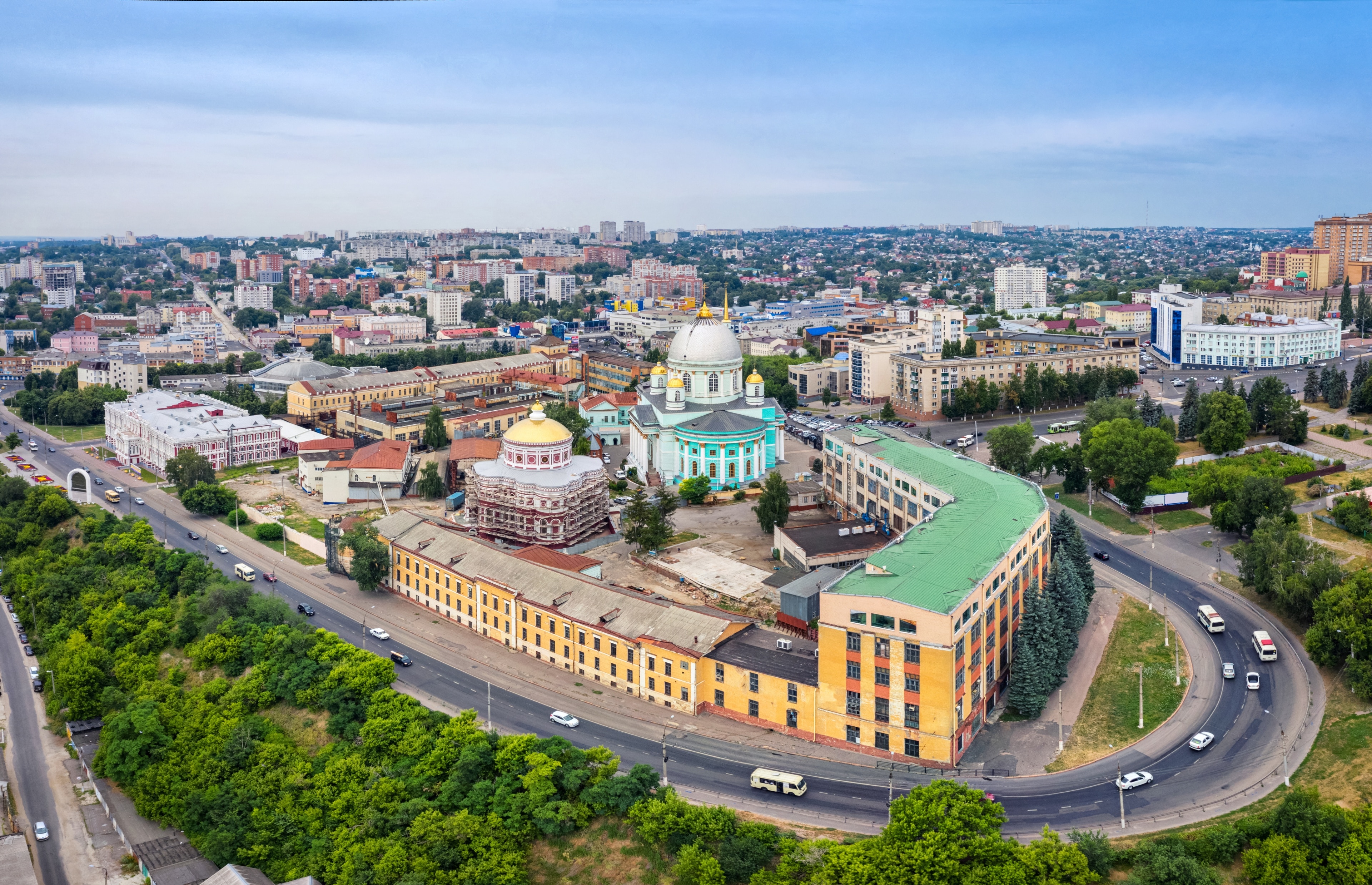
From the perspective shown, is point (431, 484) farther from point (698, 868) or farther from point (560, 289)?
point (560, 289)

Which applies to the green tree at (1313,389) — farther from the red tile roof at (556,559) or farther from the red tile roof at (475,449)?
the red tile roof at (556,559)

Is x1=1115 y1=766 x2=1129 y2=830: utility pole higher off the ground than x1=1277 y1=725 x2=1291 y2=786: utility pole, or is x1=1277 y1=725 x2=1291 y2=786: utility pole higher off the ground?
x1=1277 y1=725 x2=1291 y2=786: utility pole

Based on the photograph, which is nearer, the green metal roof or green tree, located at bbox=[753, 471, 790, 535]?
the green metal roof

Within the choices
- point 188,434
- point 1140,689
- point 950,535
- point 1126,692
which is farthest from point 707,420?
point 188,434

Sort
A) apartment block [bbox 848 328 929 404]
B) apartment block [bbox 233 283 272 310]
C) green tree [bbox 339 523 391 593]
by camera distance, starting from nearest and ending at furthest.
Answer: green tree [bbox 339 523 391 593], apartment block [bbox 848 328 929 404], apartment block [bbox 233 283 272 310]

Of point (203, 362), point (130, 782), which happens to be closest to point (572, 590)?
point (130, 782)

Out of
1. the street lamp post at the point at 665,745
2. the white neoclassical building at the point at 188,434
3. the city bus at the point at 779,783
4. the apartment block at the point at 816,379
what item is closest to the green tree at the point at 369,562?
the street lamp post at the point at 665,745

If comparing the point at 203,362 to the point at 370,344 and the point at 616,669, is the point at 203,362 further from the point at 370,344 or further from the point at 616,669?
the point at 616,669

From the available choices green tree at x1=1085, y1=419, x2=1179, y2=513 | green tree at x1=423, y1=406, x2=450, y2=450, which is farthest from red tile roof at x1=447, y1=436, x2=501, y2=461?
green tree at x1=1085, y1=419, x2=1179, y2=513

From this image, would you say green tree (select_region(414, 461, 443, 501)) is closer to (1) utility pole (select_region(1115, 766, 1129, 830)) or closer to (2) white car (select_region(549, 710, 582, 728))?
(2) white car (select_region(549, 710, 582, 728))
